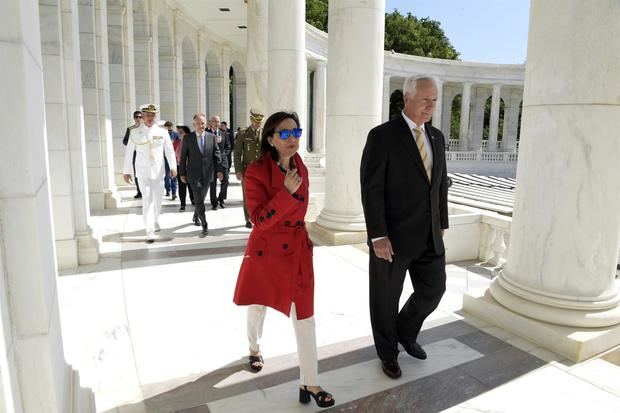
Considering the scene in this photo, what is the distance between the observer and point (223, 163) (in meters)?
20.1

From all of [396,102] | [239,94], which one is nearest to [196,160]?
[239,94]

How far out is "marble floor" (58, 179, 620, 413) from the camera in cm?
581

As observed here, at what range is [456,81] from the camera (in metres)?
64.4

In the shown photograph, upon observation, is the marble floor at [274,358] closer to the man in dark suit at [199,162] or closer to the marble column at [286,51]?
the man in dark suit at [199,162]

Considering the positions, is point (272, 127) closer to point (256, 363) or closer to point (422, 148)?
point (422, 148)

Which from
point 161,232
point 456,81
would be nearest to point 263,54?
point 161,232

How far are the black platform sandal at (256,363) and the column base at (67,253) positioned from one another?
6372 mm

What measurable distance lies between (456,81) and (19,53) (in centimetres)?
6660

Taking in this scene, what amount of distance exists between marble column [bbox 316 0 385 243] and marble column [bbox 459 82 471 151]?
56.2m

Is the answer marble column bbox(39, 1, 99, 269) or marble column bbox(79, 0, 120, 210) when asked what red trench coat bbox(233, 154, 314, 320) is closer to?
marble column bbox(39, 1, 99, 269)

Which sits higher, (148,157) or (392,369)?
(148,157)

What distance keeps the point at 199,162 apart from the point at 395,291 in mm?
10466

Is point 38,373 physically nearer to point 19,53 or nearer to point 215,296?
point 19,53

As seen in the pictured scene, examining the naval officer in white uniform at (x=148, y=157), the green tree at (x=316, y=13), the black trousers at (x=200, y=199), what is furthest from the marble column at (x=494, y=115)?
the naval officer in white uniform at (x=148, y=157)
